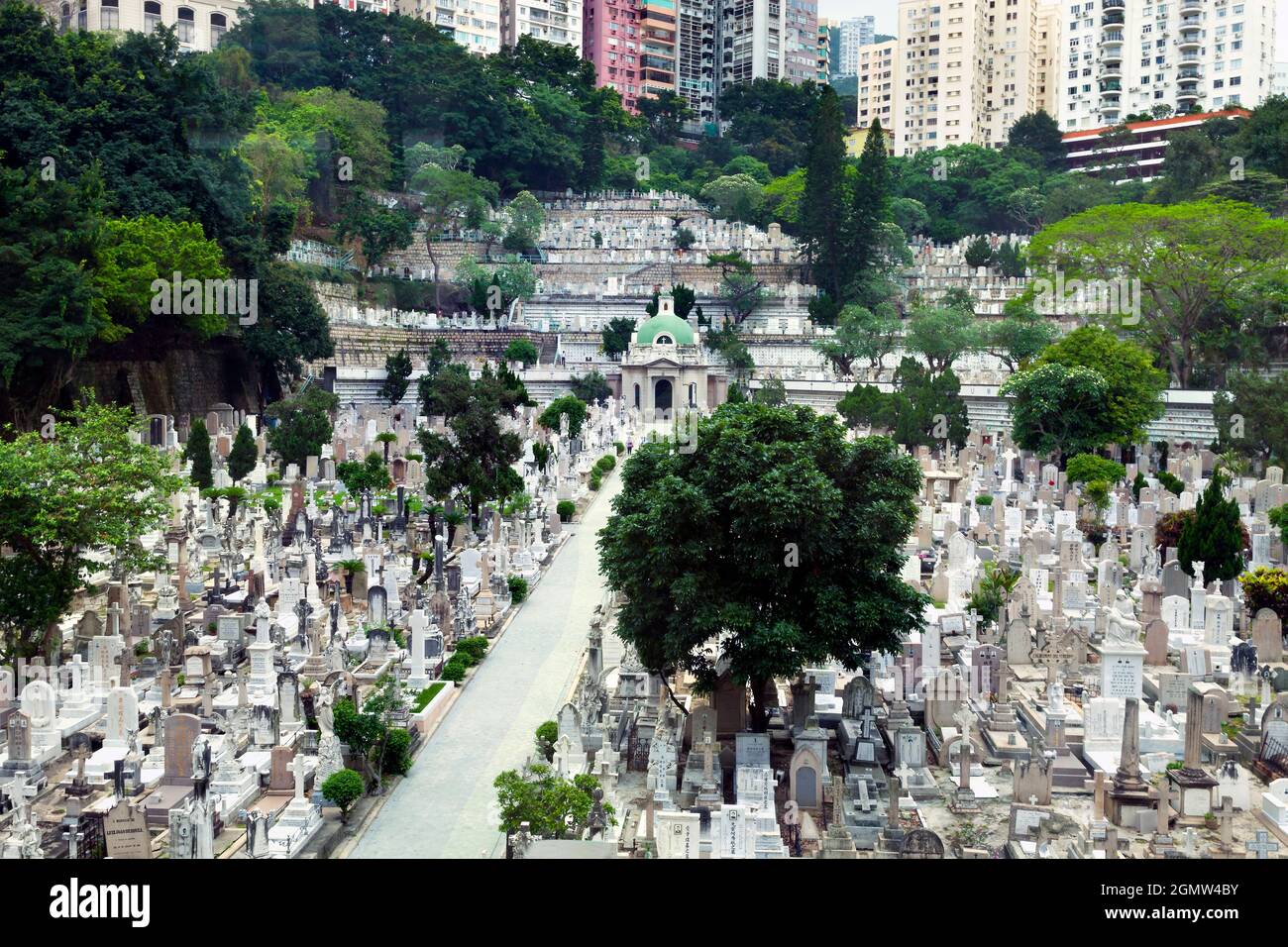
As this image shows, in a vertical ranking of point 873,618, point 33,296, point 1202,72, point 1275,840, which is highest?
point 1202,72

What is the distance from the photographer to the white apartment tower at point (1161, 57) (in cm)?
9612

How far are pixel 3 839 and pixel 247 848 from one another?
2416 mm

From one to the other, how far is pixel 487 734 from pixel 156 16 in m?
78.0

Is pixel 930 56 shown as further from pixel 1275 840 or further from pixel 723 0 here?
pixel 1275 840

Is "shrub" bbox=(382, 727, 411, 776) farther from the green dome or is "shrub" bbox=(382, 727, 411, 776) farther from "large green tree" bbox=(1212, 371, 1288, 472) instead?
the green dome

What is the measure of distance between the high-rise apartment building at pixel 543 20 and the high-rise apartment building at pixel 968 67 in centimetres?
2803

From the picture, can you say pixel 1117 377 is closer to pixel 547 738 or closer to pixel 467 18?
pixel 547 738

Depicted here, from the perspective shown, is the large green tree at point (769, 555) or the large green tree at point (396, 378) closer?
the large green tree at point (769, 555)

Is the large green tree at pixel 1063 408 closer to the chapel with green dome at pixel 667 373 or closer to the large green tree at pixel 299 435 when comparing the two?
the large green tree at pixel 299 435

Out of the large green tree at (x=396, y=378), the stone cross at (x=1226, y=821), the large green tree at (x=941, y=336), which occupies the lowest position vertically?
the stone cross at (x=1226, y=821)

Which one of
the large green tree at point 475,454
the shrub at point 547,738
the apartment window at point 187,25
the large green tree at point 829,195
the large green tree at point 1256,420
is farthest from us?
the apartment window at point 187,25

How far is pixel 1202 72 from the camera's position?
3866 inches

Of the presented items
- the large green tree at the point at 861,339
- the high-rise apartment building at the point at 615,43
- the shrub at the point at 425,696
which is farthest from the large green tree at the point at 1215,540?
the high-rise apartment building at the point at 615,43

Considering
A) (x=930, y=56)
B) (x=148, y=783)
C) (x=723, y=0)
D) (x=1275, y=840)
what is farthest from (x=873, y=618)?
(x=723, y=0)
